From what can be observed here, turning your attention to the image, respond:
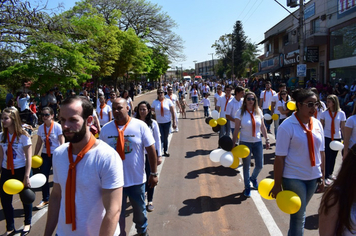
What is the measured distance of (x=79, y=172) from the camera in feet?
7.23

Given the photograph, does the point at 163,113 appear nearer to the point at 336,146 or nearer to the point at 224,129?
the point at 224,129

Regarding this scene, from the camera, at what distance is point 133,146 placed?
371 centimetres

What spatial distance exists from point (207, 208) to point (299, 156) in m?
2.31

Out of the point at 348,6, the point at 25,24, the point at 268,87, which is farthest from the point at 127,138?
the point at 348,6

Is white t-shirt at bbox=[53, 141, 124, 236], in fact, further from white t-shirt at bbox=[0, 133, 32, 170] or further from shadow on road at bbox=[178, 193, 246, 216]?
shadow on road at bbox=[178, 193, 246, 216]

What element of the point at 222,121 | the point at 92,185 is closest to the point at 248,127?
the point at 222,121

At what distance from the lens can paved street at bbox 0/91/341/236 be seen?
446 centimetres

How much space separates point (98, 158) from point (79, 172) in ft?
0.58

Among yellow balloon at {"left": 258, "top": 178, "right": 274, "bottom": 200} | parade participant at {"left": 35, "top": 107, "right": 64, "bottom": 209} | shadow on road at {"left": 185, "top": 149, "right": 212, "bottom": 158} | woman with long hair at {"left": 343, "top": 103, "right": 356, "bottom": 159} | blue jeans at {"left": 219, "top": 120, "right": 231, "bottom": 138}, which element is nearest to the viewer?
yellow balloon at {"left": 258, "top": 178, "right": 274, "bottom": 200}

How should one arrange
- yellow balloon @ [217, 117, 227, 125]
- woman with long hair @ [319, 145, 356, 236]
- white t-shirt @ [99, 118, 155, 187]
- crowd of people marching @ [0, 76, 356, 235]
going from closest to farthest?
1. woman with long hair @ [319, 145, 356, 236]
2. crowd of people marching @ [0, 76, 356, 235]
3. white t-shirt @ [99, 118, 155, 187]
4. yellow balloon @ [217, 117, 227, 125]

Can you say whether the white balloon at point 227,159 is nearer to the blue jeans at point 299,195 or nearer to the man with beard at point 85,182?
the blue jeans at point 299,195

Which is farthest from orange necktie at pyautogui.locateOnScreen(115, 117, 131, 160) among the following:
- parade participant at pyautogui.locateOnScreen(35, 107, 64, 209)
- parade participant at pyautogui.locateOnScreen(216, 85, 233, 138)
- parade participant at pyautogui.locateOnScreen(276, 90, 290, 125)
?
parade participant at pyautogui.locateOnScreen(276, 90, 290, 125)

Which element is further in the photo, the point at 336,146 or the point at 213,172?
the point at 213,172

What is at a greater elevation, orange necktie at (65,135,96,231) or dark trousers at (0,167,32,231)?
orange necktie at (65,135,96,231)
